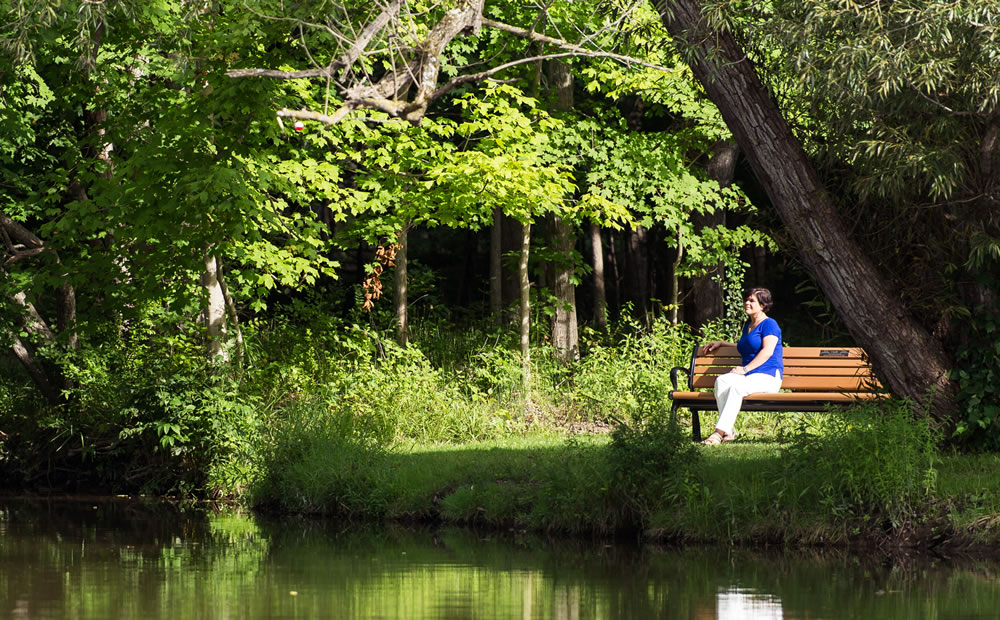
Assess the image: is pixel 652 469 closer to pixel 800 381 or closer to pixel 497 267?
pixel 800 381

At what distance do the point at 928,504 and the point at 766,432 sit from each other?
16.0 ft

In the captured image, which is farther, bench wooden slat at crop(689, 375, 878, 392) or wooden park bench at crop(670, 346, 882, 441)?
bench wooden slat at crop(689, 375, 878, 392)

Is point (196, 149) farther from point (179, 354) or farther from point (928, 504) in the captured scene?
point (928, 504)

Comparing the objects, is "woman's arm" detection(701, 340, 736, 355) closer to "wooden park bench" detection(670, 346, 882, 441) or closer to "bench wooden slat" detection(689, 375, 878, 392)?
"wooden park bench" detection(670, 346, 882, 441)

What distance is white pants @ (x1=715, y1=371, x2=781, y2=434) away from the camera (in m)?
12.4

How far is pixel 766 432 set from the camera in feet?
47.4

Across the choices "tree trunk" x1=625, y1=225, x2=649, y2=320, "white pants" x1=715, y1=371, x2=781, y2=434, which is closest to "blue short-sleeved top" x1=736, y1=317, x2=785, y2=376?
"white pants" x1=715, y1=371, x2=781, y2=434

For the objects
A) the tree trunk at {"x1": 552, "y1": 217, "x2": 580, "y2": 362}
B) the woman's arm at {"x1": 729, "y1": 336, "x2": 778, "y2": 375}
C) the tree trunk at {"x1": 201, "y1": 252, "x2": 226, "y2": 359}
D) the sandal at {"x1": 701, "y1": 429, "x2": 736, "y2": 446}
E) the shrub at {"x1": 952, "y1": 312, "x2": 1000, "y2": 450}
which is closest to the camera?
the shrub at {"x1": 952, "y1": 312, "x2": 1000, "y2": 450}

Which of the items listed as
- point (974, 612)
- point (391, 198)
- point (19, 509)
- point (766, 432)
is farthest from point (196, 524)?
point (974, 612)

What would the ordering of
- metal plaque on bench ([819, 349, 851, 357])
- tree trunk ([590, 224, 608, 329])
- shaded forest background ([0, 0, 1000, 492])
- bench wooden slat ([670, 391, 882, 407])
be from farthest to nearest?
tree trunk ([590, 224, 608, 329]) < metal plaque on bench ([819, 349, 851, 357]) < bench wooden slat ([670, 391, 882, 407]) < shaded forest background ([0, 0, 1000, 492])

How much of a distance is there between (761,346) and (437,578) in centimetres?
539

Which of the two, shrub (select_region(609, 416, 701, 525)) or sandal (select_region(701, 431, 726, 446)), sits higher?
sandal (select_region(701, 431, 726, 446))

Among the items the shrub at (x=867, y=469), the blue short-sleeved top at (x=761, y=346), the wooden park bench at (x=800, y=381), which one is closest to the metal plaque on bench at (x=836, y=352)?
the wooden park bench at (x=800, y=381)

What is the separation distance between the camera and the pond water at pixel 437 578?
24.6ft
